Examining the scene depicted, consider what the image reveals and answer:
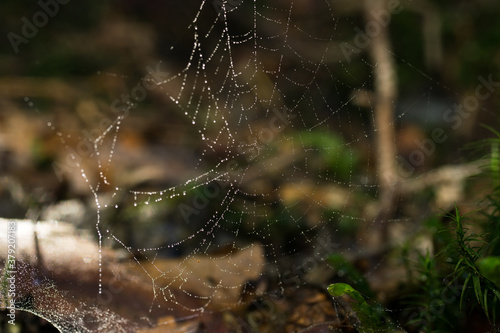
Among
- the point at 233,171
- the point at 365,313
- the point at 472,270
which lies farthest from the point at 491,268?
the point at 233,171

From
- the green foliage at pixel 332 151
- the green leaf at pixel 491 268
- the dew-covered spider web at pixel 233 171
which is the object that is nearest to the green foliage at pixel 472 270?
the green leaf at pixel 491 268

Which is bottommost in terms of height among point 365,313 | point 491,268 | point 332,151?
point 365,313

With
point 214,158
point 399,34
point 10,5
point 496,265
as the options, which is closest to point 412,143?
point 399,34

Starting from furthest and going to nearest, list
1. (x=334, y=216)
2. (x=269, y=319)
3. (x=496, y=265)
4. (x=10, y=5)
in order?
(x=10, y=5)
(x=334, y=216)
(x=269, y=319)
(x=496, y=265)

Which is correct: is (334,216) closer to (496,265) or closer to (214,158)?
(214,158)

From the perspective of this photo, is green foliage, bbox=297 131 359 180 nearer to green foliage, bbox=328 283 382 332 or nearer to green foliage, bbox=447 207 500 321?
green foliage, bbox=447 207 500 321

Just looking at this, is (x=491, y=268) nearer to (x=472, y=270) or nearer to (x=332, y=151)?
(x=472, y=270)

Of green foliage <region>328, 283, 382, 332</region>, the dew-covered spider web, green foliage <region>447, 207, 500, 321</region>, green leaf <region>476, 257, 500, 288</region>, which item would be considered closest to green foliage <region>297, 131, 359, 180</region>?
the dew-covered spider web

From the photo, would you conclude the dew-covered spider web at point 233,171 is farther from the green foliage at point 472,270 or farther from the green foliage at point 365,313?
the green foliage at point 472,270
